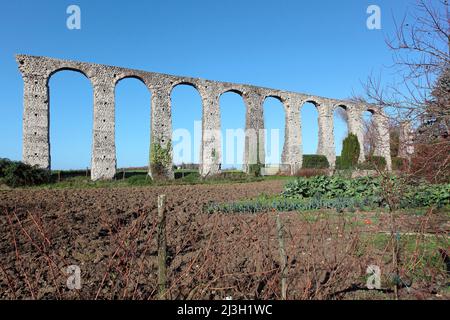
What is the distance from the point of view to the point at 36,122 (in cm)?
1872

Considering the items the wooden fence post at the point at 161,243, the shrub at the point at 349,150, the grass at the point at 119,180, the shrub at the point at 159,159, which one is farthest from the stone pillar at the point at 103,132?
the wooden fence post at the point at 161,243

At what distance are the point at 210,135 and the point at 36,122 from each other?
1054cm

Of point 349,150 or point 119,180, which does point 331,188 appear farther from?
point 349,150

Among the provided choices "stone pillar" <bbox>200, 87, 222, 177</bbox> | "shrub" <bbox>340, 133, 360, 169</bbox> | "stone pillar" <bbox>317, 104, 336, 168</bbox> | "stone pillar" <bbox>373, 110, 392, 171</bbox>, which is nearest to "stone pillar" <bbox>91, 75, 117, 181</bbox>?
"stone pillar" <bbox>200, 87, 222, 177</bbox>

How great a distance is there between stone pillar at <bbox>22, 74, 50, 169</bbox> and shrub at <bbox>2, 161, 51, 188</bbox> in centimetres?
105

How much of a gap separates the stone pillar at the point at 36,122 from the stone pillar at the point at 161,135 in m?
5.75

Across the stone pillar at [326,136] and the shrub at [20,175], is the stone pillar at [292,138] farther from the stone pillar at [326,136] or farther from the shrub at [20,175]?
the shrub at [20,175]

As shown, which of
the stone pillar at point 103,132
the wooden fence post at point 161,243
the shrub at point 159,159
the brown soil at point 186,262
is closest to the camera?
the wooden fence post at point 161,243

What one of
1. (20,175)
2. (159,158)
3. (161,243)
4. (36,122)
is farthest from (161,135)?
(161,243)

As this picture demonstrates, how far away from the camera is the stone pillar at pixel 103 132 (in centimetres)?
2019

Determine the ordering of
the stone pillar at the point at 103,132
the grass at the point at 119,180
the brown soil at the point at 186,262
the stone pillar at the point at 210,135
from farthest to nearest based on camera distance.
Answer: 1. the stone pillar at the point at 210,135
2. the stone pillar at the point at 103,132
3. the grass at the point at 119,180
4. the brown soil at the point at 186,262

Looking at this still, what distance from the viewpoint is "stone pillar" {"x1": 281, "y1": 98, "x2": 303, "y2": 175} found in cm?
2844
